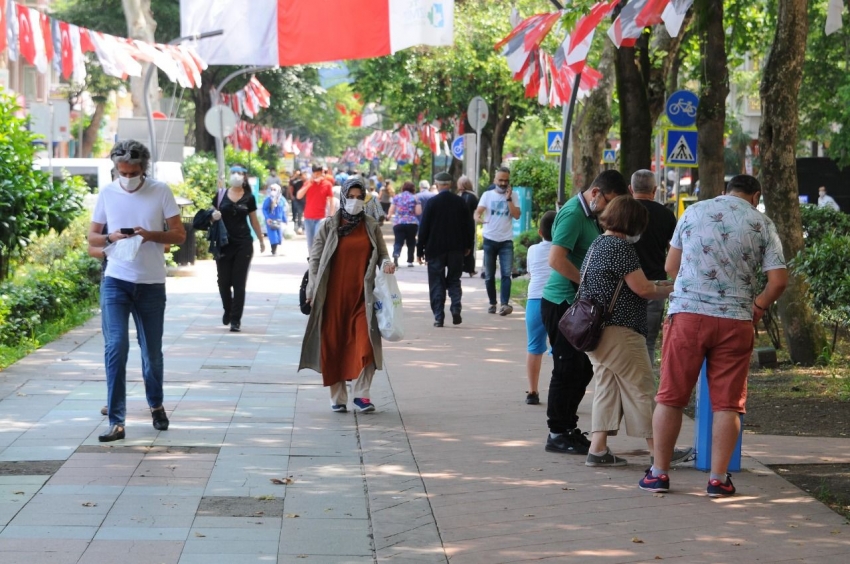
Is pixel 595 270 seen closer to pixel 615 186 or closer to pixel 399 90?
pixel 615 186

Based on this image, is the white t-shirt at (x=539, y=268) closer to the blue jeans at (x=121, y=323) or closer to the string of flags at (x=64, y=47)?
the blue jeans at (x=121, y=323)

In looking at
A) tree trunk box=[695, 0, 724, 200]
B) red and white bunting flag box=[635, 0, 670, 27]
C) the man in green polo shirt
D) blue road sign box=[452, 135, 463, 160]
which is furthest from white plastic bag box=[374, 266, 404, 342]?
blue road sign box=[452, 135, 463, 160]

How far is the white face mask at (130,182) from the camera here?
802 cm

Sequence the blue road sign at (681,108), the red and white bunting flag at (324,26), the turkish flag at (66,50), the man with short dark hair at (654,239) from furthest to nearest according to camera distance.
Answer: the blue road sign at (681,108) < the red and white bunting flag at (324,26) < the turkish flag at (66,50) < the man with short dark hair at (654,239)

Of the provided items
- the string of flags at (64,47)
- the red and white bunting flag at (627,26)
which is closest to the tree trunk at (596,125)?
the string of flags at (64,47)

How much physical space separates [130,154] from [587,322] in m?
2.95

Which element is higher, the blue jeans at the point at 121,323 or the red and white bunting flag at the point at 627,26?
the red and white bunting flag at the point at 627,26

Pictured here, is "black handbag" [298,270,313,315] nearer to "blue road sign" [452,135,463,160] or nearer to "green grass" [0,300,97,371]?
"green grass" [0,300,97,371]

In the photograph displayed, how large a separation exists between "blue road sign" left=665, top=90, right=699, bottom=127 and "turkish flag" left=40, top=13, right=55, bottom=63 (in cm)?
913

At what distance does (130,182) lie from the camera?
316 inches

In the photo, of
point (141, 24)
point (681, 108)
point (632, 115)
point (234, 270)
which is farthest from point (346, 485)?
point (141, 24)

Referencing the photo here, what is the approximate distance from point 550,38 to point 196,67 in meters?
11.9

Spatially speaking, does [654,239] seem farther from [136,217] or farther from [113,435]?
[113,435]

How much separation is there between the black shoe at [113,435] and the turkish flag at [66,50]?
8009mm
